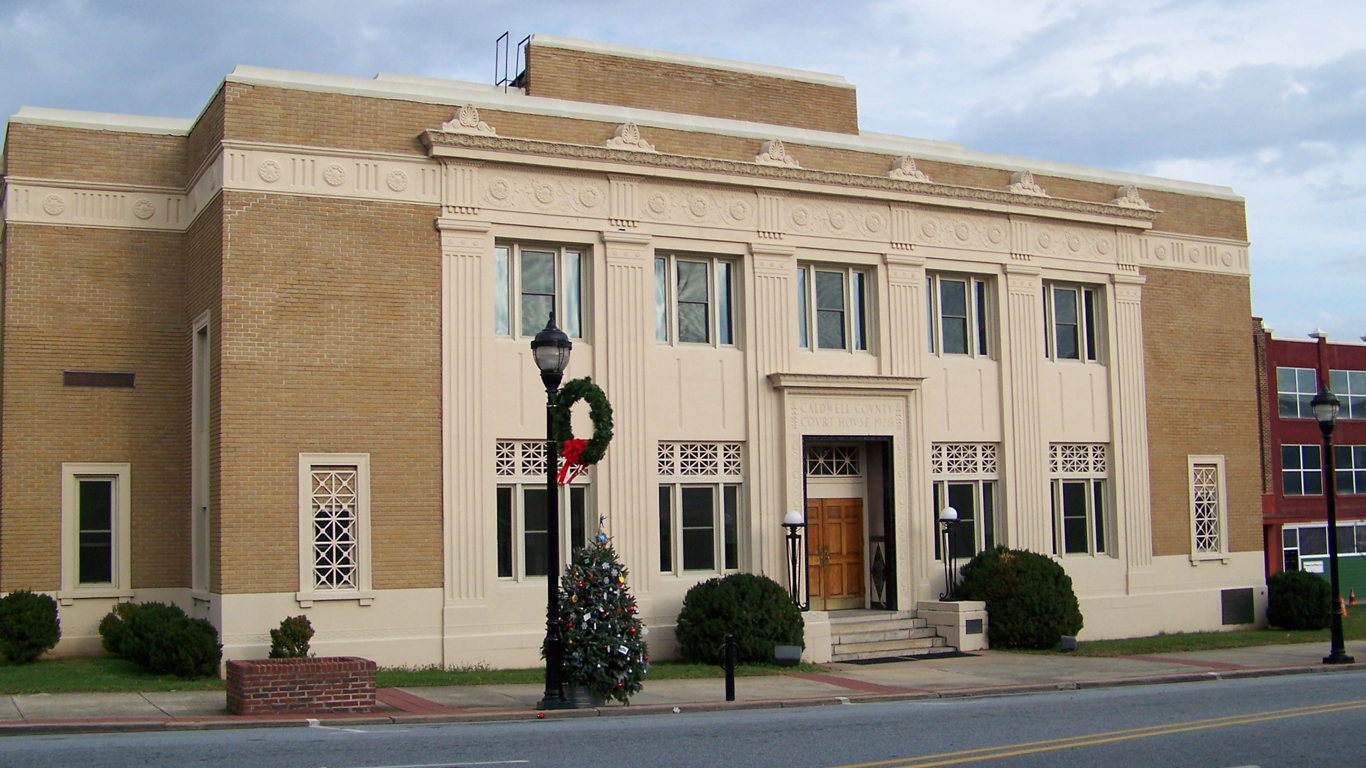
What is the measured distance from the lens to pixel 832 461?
24.6m

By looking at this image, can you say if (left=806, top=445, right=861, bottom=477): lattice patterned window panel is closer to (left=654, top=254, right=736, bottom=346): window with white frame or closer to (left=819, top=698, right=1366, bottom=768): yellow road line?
(left=654, top=254, right=736, bottom=346): window with white frame

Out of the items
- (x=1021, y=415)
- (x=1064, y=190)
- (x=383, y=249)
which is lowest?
(x=1021, y=415)

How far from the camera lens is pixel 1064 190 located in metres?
27.1

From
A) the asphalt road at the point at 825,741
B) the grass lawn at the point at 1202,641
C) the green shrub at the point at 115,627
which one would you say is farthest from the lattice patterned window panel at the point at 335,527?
the grass lawn at the point at 1202,641

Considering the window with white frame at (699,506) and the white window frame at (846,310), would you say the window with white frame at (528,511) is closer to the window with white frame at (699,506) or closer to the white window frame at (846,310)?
the window with white frame at (699,506)

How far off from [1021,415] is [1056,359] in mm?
1836

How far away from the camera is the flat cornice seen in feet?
74.7

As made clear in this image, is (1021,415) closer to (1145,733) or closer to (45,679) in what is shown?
(1145,733)

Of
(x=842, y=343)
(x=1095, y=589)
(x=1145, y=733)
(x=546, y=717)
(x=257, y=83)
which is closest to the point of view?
(x=1145, y=733)

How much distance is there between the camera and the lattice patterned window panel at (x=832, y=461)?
2431 centimetres

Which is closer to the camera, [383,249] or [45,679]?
[45,679]

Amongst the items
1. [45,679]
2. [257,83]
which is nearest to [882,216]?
[257,83]

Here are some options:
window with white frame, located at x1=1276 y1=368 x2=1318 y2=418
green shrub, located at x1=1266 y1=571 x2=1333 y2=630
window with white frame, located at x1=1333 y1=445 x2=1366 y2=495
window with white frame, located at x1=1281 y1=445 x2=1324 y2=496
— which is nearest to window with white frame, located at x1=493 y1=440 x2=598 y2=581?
green shrub, located at x1=1266 y1=571 x2=1333 y2=630

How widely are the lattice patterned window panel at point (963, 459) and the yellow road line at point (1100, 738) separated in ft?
33.0
